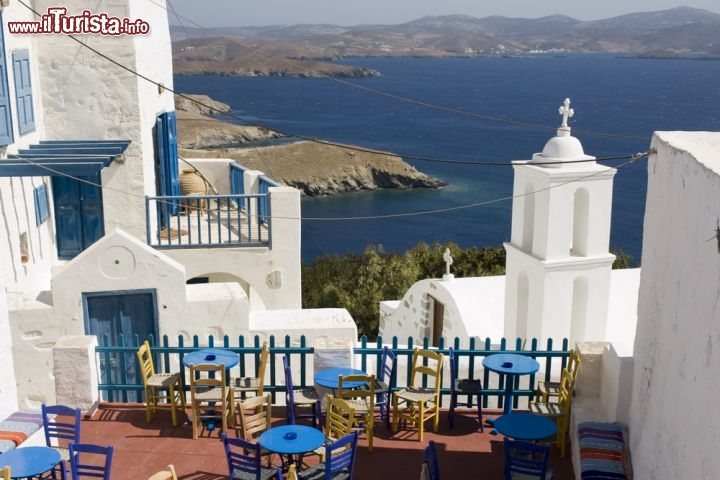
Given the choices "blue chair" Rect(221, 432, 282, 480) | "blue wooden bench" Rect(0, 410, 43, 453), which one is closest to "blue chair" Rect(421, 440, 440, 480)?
"blue chair" Rect(221, 432, 282, 480)

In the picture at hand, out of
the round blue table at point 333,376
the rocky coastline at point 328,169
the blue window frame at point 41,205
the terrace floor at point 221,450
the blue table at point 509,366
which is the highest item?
the blue window frame at point 41,205

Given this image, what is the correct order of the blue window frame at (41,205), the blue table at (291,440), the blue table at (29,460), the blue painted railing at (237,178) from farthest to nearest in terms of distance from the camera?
the blue painted railing at (237,178) < the blue window frame at (41,205) < the blue table at (291,440) < the blue table at (29,460)

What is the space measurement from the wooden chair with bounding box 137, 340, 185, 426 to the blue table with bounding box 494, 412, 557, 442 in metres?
3.62

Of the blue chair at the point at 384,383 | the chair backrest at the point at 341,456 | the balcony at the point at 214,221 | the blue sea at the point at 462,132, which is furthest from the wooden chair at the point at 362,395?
the blue sea at the point at 462,132

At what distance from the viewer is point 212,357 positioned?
920 centimetres

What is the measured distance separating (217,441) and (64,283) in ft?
12.5

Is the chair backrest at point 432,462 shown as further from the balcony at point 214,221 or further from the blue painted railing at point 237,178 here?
the blue painted railing at point 237,178

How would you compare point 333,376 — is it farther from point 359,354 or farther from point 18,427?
point 18,427

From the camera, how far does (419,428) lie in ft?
29.2

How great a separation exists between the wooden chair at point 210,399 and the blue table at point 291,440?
3.82 feet

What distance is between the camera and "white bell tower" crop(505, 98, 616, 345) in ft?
38.6

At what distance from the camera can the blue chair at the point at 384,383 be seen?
29.5ft

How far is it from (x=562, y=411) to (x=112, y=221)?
8044mm

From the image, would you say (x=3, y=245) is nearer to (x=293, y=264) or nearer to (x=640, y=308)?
(x=293, y=264)
